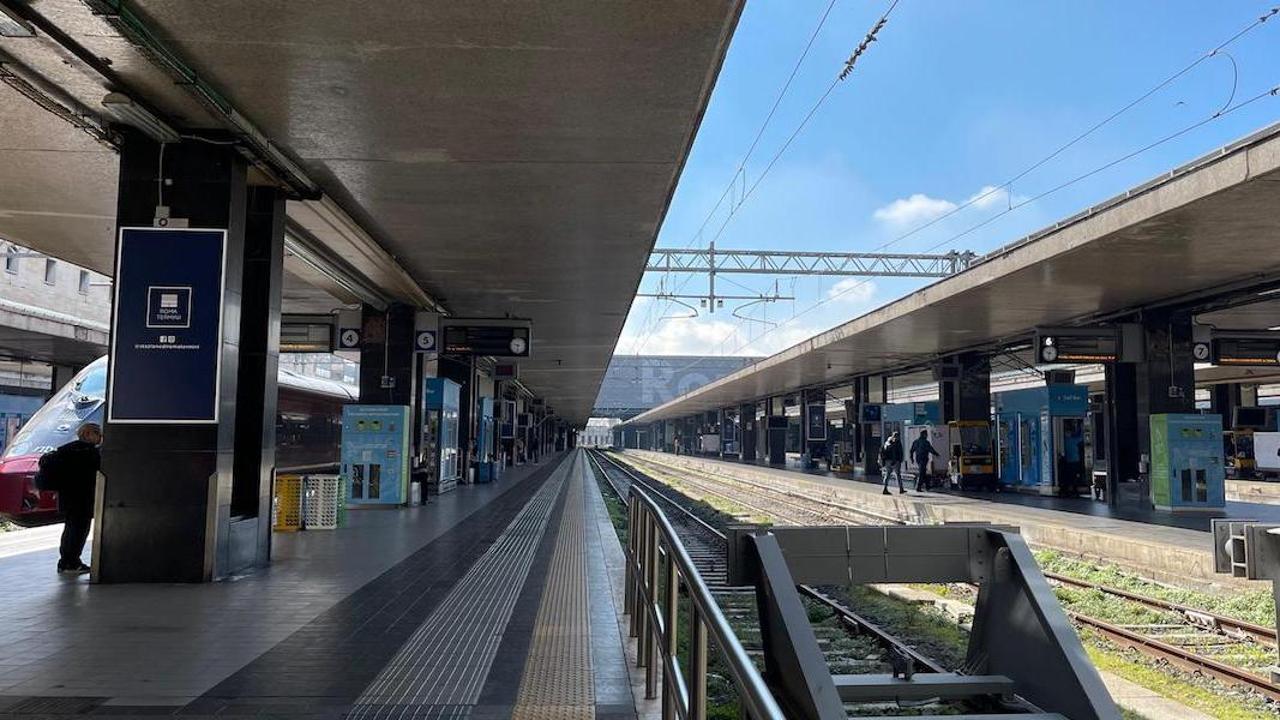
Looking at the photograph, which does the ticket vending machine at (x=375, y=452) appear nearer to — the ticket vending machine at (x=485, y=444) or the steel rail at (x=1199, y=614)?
the ticket vending machine at (x=485, y=444)

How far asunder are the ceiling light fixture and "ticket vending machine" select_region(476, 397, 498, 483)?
21.6 meters

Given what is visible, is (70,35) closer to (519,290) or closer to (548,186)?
(548,186)

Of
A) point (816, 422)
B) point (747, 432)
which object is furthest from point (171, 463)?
point (747, 432)

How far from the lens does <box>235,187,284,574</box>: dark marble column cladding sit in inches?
399

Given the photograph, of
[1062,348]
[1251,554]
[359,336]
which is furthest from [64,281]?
[1251,554]

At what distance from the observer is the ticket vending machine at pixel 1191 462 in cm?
1845

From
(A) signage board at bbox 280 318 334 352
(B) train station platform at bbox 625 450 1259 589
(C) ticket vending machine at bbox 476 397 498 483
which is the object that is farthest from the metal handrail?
(C) ticket vending machine at bbox 476 397 498 483

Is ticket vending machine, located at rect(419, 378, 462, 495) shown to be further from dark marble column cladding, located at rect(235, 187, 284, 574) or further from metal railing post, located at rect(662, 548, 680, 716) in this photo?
metal railing post, located at rect(662, 548, 680, 716)

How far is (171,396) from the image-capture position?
8828 millimetres

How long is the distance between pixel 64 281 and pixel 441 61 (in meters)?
34.2

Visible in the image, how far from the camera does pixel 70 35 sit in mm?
6930

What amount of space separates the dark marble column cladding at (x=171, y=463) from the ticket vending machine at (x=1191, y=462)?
1724 cm

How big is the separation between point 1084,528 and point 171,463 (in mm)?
13930

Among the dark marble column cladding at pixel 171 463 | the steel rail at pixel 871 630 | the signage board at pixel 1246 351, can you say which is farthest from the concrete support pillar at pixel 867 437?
the dark marble column cladding at pixel 171 463
